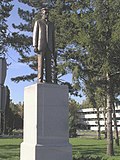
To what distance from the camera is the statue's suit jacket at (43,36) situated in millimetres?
11219

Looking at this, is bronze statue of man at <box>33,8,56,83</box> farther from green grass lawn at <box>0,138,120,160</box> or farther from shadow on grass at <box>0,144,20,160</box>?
shadow on grass at <box>0,144,20,160</box>

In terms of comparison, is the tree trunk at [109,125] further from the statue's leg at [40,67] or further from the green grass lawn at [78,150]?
the statue's leg at [40,67]

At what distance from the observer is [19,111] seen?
9062 cm

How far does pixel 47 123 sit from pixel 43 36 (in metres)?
2.68

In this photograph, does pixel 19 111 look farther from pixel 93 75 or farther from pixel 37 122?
pixel 37 122

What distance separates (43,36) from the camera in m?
11.2

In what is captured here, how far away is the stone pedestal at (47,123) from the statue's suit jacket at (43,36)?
130 cm

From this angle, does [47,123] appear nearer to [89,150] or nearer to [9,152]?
[9,152]

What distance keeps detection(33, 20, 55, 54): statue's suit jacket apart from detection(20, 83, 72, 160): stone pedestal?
4.28ft

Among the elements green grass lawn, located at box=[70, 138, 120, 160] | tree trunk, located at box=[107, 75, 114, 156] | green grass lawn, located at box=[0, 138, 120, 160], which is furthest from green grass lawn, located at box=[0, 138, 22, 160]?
tree trunk, located at box=[107, 75, 114, 156]

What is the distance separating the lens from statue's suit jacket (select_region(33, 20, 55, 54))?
11219mm

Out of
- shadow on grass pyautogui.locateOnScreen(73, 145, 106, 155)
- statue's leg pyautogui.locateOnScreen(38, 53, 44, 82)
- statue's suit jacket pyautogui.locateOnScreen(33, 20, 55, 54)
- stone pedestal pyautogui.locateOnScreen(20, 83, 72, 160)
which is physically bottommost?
shadow on grass pyautogui.locateOnScreen(73, 145, 106, 155)

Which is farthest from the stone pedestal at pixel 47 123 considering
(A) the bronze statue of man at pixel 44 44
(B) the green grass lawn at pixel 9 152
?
(B) the green grass lawn at pixel 9 152

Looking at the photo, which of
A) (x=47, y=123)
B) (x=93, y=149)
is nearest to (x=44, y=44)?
(x=47, y=123)
